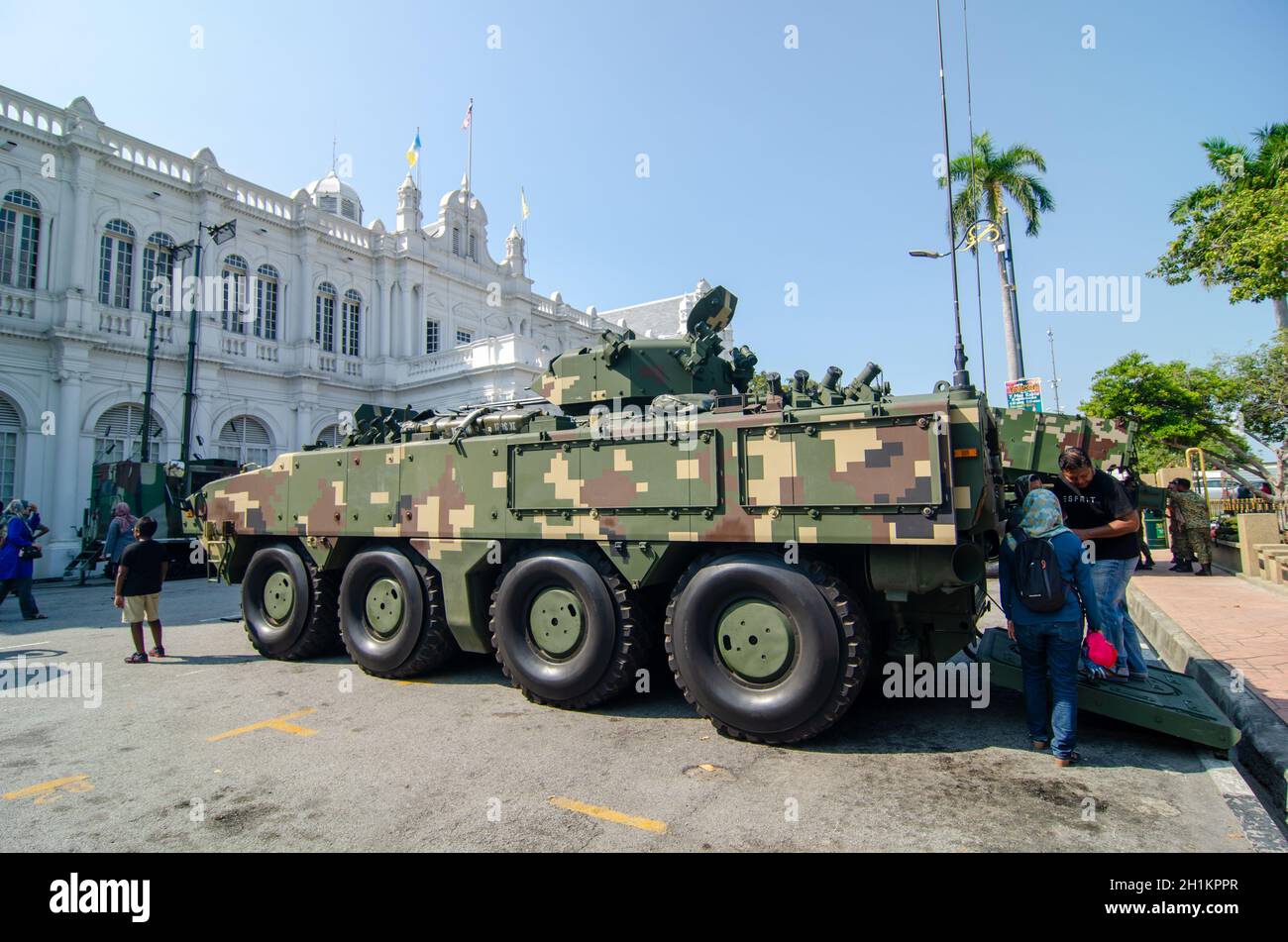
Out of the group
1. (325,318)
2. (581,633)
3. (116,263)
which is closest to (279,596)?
(581,633)

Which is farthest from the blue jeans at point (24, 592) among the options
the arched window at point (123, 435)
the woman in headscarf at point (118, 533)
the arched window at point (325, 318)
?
the arched window at point (325, 318)

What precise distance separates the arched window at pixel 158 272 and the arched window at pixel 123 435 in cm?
336

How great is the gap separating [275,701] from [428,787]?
8.98 ft

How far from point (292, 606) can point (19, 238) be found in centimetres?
2033

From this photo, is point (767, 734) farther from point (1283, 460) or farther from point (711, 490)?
point (1283, 460)

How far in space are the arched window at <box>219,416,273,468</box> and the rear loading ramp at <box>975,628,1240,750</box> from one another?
83.5 feet

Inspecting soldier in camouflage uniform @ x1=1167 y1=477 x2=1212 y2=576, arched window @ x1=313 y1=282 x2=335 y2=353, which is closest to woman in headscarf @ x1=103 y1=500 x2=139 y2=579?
soldier in camouflage uniform @ x1=1167 y1=477 x2=1212 y2=576

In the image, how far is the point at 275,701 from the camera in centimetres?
598

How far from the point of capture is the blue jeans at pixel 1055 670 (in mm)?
4109

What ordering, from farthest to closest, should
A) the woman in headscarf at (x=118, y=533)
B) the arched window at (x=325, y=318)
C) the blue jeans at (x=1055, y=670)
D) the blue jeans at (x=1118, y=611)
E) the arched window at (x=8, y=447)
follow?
1. the arched window at (x=325, y=318)
2. the arched window at (x=8, y=447)
3. the woman in headscarf at (x=118, y=533)
4. the blue jeans at (x=1118, y=611)
5. the blue jeans at (x=1055, y=670)

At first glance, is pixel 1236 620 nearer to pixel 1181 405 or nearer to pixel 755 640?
pixel 755 640

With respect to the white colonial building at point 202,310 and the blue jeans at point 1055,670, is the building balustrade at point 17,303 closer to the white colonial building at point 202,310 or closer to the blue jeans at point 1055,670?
the white colonial building at point 202,310
